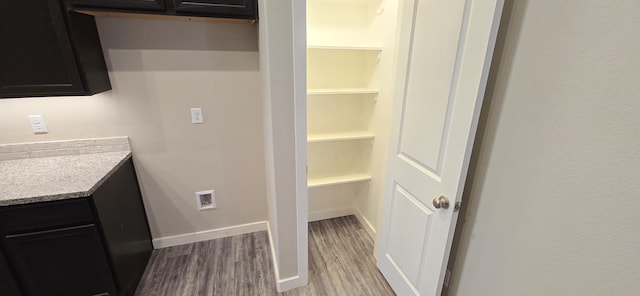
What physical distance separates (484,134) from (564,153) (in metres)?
0.30

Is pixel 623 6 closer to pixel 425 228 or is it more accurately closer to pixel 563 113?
pixel 563 113

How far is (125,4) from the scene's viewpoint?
1387 millimetres

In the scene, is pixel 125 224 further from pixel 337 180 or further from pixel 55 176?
pixel 337 180

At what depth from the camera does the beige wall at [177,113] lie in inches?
65.4

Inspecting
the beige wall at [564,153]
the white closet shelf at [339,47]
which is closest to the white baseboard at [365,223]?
the beige wall at [564,153]

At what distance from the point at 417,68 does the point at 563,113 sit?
2.11 feet

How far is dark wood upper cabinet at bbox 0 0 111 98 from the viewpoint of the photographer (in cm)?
130

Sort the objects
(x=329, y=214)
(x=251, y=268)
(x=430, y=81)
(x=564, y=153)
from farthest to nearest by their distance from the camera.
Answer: (x=329, y=214), (x=251, y=268), (x=430, y=81), (x=564, y=153)

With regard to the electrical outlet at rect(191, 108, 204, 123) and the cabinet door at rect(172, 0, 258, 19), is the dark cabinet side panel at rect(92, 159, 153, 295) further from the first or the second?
the cabinet door at rect(172, 0, 258, 19)

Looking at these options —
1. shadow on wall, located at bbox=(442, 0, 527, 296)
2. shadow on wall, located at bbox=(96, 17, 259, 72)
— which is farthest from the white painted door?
shadow on wall, located at bbox=(96, 17, 259, 72)

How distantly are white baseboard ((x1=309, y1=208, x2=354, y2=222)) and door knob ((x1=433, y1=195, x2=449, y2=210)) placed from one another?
1.51 meters

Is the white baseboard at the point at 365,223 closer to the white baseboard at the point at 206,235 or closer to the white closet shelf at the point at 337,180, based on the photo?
the white closet shelf at the point at 337,180

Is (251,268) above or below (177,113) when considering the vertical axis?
below

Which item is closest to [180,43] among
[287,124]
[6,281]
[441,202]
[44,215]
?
[287,124]
